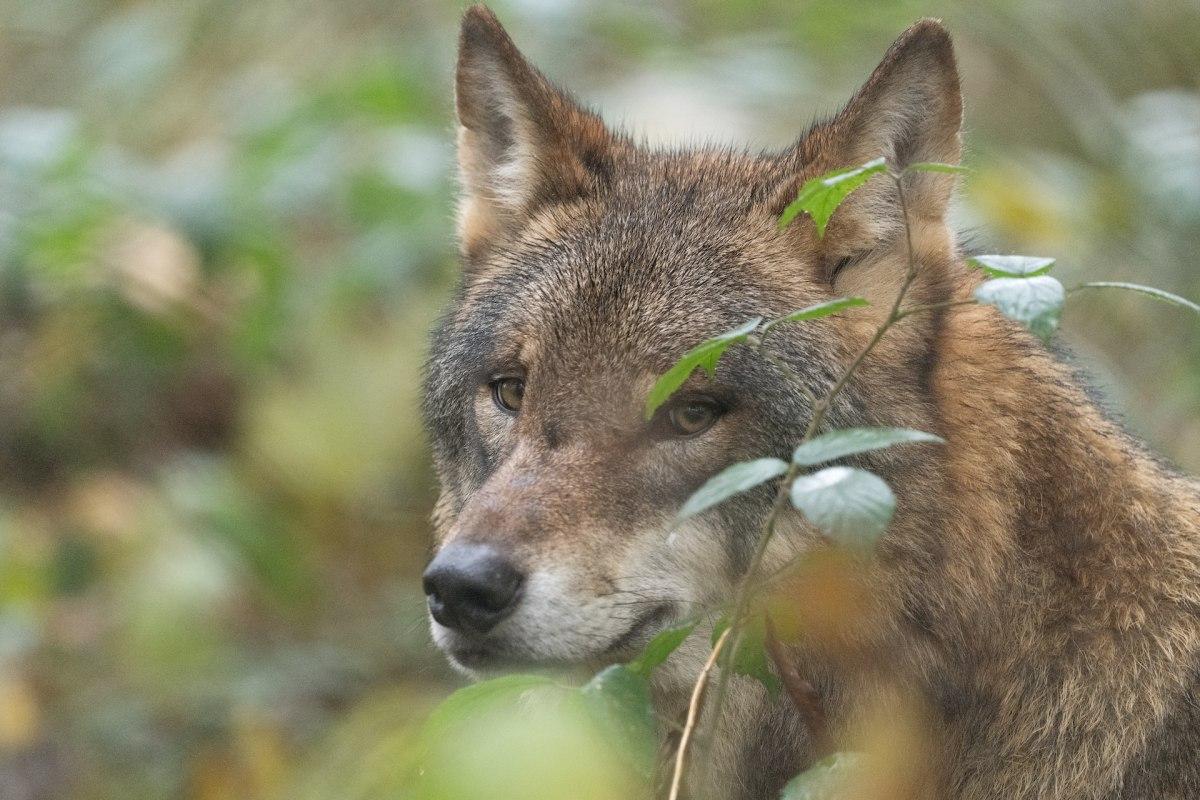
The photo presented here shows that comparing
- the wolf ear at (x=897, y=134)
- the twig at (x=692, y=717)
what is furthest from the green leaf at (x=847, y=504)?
the wolf ear at (x=897, y=134)

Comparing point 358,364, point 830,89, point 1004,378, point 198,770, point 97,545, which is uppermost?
point 830,89

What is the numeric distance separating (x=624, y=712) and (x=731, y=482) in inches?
21.0

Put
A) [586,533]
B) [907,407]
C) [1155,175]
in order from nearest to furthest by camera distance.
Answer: [586,533], [907,407], [1155,175]

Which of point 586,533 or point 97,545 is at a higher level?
point 586,533

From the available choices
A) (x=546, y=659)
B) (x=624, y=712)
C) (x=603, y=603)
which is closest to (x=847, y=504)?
(x=624, y=712)

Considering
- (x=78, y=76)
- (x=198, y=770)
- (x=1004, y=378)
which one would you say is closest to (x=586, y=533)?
(x=1004, y=378)

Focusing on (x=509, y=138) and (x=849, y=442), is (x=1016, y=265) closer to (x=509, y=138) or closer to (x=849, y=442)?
(x=849, y=442)

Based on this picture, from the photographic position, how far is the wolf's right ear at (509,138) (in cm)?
429

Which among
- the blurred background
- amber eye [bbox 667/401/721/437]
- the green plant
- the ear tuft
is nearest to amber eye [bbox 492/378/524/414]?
amber eye [bbox 667/401/721/437]

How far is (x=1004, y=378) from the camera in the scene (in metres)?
3.85

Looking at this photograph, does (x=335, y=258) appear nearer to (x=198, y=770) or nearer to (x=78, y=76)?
(x=198, y=770)

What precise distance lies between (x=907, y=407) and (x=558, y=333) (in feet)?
3.07

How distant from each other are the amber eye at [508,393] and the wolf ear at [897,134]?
89 cm

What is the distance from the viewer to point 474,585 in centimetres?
326
